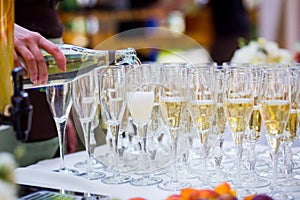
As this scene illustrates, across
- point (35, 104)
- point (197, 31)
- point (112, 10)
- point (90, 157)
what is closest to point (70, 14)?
point (112, 10)

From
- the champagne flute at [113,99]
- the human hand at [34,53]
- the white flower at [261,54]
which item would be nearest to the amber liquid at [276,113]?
the champagne flute at [113,99]

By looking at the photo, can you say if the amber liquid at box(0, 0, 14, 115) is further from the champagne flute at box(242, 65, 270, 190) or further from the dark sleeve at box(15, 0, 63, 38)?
the dark sleeve at box(15, 0, 63, 38)

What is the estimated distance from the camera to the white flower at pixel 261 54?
88.0 inches

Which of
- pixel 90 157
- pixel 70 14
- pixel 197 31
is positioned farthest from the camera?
pixel 197 31

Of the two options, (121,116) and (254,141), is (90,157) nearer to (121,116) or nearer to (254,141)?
(121,116)

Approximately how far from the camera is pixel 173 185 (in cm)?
133

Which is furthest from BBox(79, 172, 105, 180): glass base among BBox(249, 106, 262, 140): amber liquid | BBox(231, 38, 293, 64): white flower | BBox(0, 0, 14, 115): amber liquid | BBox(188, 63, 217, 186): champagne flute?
Result: BBox(231, 38, 293, 64): white flower

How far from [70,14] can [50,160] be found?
403 cm

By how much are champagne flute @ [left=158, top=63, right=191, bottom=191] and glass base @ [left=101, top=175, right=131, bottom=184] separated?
0.09 m

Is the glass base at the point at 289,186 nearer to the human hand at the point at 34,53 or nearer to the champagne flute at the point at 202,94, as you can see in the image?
the champagne flute at the point at 202,94

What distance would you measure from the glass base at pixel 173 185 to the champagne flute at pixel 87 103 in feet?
0.59

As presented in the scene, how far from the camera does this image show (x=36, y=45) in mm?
1166

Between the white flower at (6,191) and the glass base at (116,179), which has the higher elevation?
the white flower at (6,191)

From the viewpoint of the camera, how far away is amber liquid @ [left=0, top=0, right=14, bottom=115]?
939 mm
